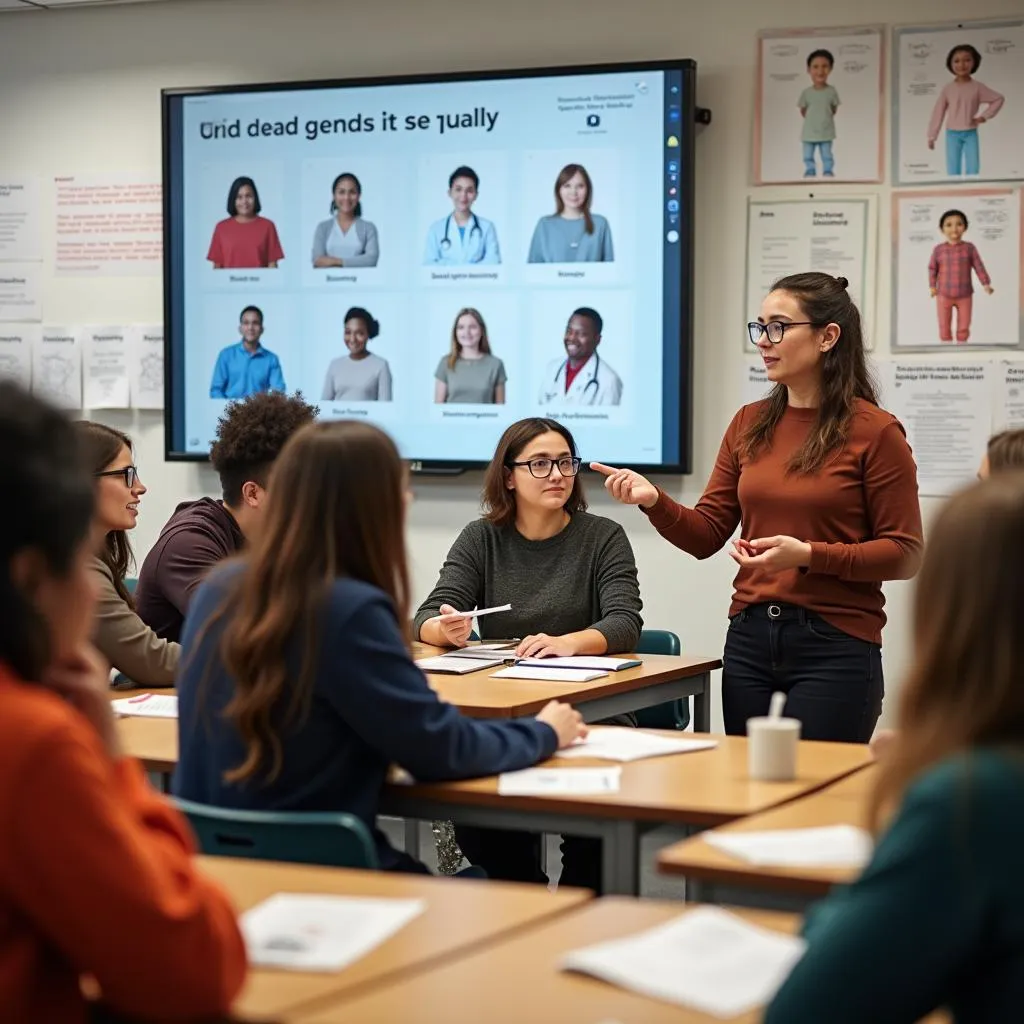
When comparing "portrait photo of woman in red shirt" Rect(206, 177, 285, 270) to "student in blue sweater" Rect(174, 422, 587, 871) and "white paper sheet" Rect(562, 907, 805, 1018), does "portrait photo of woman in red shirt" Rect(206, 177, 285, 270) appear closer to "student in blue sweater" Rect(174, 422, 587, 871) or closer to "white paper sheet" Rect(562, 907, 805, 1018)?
"student in blue sweater" Rect(174, 422, 587, 871)

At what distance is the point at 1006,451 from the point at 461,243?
114 inches

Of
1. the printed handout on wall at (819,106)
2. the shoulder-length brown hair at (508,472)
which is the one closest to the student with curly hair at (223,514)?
the shoulder-length brown hair at (508,472)

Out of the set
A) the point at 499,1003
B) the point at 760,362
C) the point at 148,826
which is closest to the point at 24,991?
the point at 148,826

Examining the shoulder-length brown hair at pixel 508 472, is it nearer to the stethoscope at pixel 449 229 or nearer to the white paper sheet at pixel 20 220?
the stethoscope at pixel 449 229

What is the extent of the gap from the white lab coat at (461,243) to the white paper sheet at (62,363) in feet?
4.96

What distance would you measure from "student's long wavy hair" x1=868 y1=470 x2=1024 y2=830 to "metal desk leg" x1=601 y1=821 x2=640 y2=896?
1.15 meters

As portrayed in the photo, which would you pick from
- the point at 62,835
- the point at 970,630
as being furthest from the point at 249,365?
the point at 970,630

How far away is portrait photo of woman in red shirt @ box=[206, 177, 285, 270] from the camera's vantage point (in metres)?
5.61

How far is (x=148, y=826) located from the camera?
156 centimetres

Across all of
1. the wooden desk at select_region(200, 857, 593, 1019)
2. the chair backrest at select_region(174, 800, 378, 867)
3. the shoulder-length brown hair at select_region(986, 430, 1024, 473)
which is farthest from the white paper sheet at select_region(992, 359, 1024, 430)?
the wooden desk at select_region(200, 857, 593, 1019)

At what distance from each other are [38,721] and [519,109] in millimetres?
4283

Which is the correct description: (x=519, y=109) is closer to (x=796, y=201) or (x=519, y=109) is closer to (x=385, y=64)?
(x=385, y=64)

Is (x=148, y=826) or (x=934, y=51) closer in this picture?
(x=148, y=826)

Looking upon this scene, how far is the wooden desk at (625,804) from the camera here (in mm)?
2404
